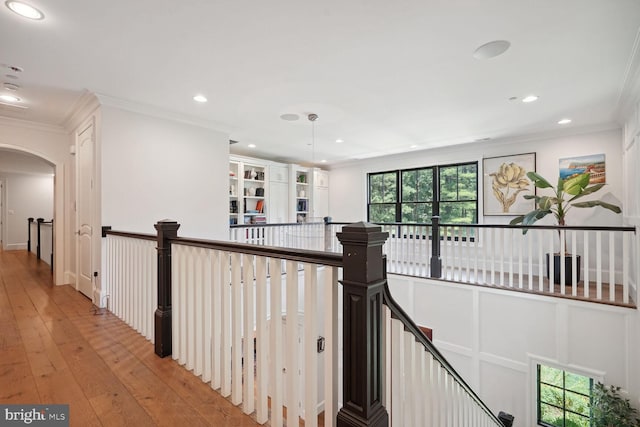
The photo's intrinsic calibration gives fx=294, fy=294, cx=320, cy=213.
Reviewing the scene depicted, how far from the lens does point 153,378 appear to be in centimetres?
190

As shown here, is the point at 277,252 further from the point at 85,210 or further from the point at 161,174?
the point at 85,210

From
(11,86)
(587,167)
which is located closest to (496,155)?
(587,167)

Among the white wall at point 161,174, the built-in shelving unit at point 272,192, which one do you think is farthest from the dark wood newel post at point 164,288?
the built-in shelving unit at point 272,192

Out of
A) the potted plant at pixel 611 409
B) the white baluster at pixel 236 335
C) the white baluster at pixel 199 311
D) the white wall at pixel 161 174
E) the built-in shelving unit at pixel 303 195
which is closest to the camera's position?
the white baluster at pixel 236 335

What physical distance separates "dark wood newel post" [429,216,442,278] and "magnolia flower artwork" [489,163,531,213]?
1885 mm

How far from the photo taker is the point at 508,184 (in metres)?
5.50

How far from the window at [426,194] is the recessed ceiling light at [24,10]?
633 centimetres

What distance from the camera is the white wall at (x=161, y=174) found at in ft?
11.5

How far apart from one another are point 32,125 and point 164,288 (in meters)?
4.12

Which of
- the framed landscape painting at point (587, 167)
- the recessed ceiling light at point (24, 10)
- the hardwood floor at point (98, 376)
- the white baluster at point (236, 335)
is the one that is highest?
the recessed ceiling light at point (24, 10)

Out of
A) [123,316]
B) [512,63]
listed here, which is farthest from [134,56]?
[512,63]

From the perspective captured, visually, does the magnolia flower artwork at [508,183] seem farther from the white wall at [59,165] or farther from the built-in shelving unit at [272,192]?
the white wall at [59,165]

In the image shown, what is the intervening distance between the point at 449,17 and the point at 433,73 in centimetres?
85

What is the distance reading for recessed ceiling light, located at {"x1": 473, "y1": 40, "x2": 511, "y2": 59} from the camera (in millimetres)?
2369
